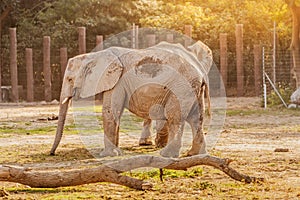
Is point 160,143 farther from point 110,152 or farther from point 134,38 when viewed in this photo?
point 134,38

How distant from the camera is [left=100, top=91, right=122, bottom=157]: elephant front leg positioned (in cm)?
1096

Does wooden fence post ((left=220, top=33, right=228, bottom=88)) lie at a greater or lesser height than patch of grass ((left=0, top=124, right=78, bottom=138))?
greater

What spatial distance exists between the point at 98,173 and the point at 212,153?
3.81 meters

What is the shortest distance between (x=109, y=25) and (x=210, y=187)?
22.4 metres

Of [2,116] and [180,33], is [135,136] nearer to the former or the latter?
[2,116]

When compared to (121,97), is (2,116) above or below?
below

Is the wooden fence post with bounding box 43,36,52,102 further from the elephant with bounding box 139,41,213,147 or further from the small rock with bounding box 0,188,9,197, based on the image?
the small rock with bounding box 0,188,9,197

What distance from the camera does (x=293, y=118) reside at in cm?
1791

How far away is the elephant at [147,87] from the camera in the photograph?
10.7 metres

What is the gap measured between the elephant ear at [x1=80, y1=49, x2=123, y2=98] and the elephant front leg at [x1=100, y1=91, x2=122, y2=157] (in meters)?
0.16

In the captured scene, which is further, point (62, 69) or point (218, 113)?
point (62, 69)

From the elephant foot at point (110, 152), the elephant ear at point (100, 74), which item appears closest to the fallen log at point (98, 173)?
the elephant foot at point (110, 152)

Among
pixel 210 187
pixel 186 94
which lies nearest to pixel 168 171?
pixel 210 187

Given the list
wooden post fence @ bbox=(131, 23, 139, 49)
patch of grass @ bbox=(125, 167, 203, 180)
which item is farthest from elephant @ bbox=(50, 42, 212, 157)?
wooden post fence @ bbox=(131, 23, 139, 49)
